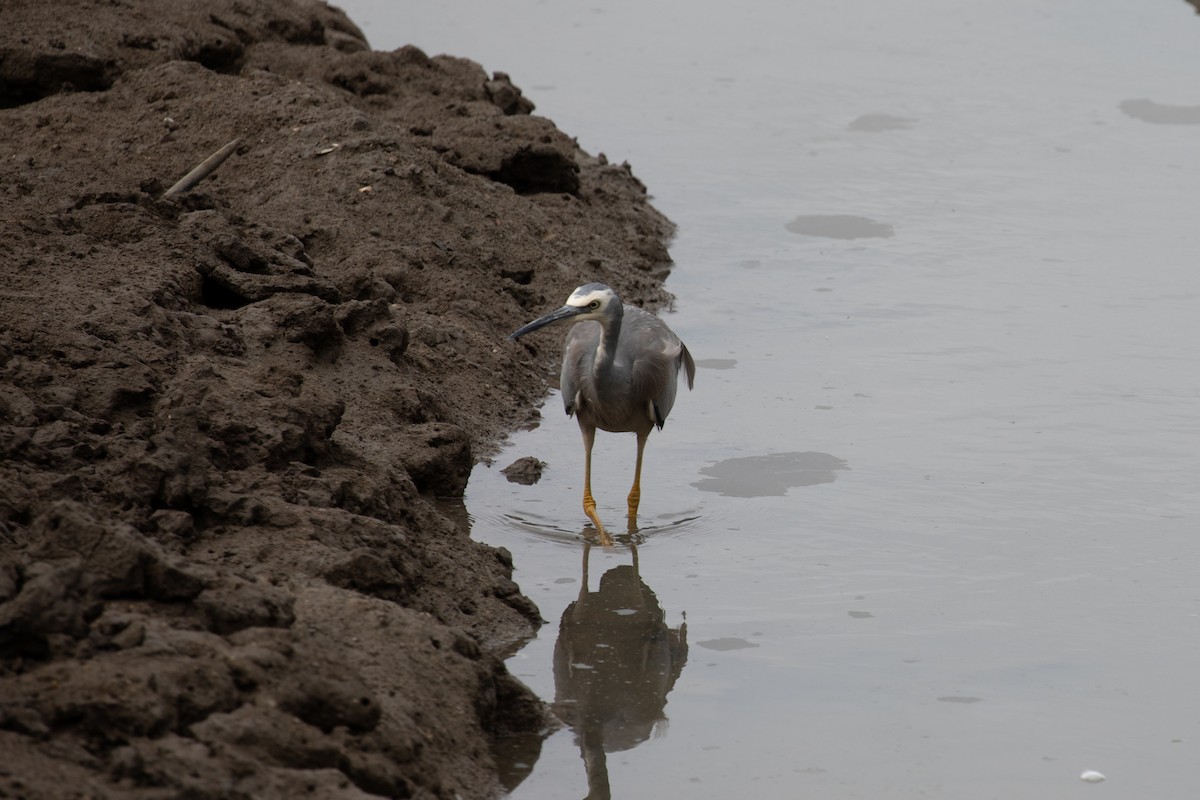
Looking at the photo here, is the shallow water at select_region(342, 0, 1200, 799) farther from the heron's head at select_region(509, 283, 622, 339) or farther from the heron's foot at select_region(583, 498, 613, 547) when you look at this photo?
the heron's head at select_region(509, 283, 622, 339)

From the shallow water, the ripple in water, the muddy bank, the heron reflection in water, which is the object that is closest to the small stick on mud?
the muddy bank

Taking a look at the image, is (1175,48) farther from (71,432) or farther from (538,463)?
(71,432)

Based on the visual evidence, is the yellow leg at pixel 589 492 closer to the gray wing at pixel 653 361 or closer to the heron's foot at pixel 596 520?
the heron's foot at pixel 596 520

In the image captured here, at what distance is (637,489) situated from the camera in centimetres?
744

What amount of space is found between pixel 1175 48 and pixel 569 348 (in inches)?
454

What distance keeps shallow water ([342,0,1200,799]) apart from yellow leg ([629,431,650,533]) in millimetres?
80

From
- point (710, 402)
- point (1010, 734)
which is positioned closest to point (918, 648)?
point (1010, 734)

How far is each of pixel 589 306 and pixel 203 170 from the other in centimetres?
297

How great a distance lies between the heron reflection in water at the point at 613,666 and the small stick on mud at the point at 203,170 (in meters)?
3.52

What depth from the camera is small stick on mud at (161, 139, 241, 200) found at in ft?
28.5

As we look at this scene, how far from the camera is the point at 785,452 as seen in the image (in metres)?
8.02

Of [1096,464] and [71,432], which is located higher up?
[71,432]

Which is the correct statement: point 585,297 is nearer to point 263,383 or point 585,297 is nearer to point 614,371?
point 614,371

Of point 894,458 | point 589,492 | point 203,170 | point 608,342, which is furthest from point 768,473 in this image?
point 203,170
